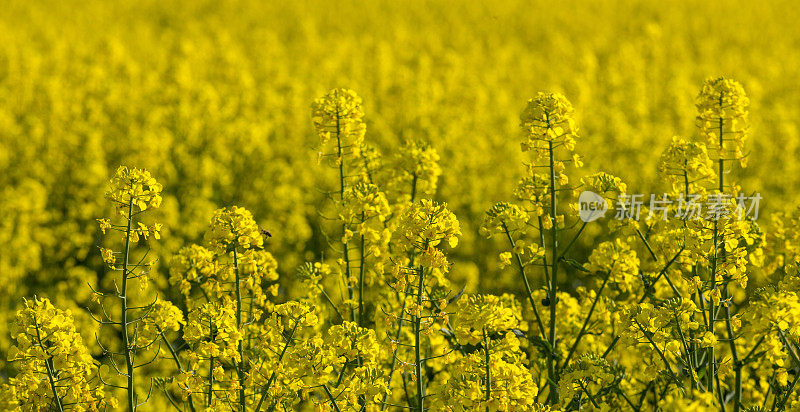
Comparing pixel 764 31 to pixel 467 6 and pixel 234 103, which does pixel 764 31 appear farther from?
pixel 234 103

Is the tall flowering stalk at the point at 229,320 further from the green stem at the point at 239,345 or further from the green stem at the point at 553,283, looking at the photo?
the green stem at the point at 553,283

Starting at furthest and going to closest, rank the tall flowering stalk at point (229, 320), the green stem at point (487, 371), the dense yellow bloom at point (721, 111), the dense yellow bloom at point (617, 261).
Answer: the dense yellow bloom at point (617, 261) → the dense yellow bloom at point (721, 111) → the tall flowering stalk at point (229, 320) → the green stem at point (487, 371)

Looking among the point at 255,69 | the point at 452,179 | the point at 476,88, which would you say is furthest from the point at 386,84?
the point at 452,179

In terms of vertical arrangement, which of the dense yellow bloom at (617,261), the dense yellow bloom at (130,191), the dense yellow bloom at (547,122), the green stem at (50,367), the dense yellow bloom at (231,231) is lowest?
the green stem at (50,367)

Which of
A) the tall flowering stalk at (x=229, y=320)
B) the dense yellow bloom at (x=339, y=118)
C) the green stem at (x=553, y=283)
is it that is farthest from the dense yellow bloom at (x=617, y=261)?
the tall flowering stalk at (x=229, y=320)

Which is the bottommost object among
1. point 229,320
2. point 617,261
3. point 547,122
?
point 229,320

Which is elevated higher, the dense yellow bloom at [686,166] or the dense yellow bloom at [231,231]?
the dense yellow bloom at [686,166]

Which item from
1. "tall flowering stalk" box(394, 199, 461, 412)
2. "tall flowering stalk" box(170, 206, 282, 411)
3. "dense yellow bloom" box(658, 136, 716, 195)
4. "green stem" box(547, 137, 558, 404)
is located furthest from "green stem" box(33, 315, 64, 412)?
"dense yellow bloom" box(658, 136, 716, 195)

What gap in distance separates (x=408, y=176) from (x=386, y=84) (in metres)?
8.04

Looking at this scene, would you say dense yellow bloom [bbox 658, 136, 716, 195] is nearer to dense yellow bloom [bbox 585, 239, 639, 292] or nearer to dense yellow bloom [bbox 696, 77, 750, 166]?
dense yellow bloom [bbox 696, 77, 750, 166]

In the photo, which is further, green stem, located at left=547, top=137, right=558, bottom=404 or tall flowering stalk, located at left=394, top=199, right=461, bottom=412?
green stem, located at left=547, top=137, right=558, bottom=404

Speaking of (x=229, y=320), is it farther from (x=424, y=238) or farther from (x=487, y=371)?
(x=487, y=371)

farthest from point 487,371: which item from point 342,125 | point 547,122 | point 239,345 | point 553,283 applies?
point 342,125

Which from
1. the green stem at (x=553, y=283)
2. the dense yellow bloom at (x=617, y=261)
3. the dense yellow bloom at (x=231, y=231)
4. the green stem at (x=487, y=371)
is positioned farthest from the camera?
the dense yellow bloom at (x=617, y=261)
